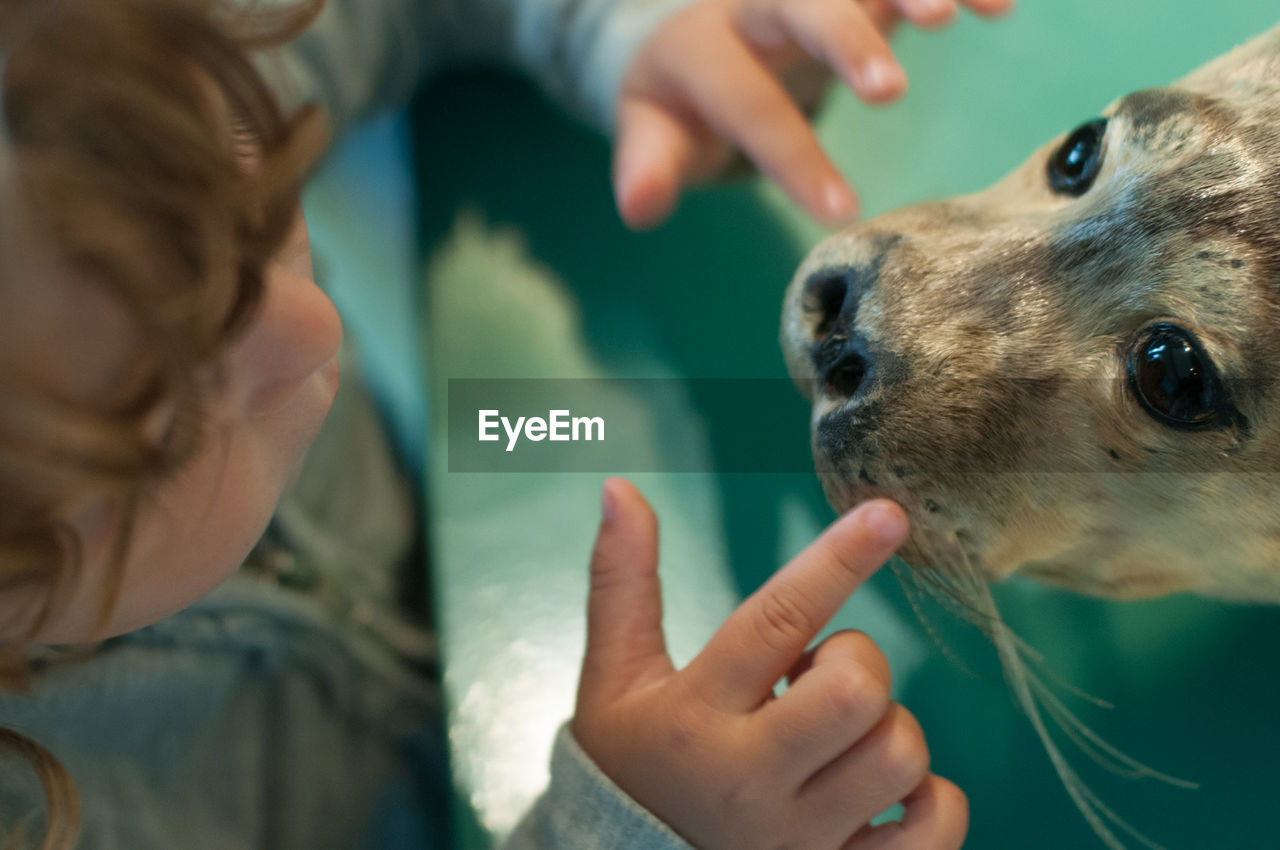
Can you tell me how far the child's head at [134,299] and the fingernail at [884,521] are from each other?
1.21 ft

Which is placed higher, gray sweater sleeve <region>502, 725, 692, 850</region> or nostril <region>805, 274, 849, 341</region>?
nostril <region>805, 274, 849, 341</region>

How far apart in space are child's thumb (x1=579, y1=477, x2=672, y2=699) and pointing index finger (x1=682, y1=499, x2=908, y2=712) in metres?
0.08

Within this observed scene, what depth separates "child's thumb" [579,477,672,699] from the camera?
74cm

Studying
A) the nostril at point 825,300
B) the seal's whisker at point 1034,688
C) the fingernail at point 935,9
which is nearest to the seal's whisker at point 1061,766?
the seal's whisker at point 1034,688

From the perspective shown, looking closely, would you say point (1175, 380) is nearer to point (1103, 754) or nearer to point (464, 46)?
point (1103, 754)

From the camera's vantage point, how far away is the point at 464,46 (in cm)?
111

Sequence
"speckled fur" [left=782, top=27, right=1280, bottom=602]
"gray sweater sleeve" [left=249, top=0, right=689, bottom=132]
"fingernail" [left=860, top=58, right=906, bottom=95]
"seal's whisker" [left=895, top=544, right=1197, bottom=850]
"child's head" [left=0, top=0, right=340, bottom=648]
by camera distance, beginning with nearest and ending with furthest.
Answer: "child's head" [left=0, top=0, right=340, bottom=648] → "speckled fur" [left=782, top=27, right=1280, bottom=602] → "seal's whisker" [left=895, top=544, right=1197, bottom=850] → "fingernail" [left=860, top=58, right=906, bottom=95] → "gray sweater sleeve" [left=249, top=0, right=689, bottom=132]

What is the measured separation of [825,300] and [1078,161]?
232mm

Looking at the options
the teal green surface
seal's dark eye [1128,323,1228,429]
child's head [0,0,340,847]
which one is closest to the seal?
seal's dark eye [1128,323,1228,429]

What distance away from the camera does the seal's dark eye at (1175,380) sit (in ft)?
1.89

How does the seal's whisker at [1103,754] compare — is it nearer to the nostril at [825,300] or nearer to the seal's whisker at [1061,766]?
the seal's whisker at [1061,766]

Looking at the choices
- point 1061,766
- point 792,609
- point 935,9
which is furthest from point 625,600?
point 935,9

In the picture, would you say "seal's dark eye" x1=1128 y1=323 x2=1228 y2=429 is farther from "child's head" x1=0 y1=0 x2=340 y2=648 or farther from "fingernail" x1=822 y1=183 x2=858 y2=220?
"child's head" x1=0 y1=0 x2=340 y2=648

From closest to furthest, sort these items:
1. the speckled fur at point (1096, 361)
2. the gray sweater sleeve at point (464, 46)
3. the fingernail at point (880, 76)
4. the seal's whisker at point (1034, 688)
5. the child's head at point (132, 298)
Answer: the child's head at point (132, 298), the speckled fur at point (1096, 361), the seal's whisker at point (1034, 688), the fingernail at point (880, 76), the gray sweater sleeve at point (464, 46)
